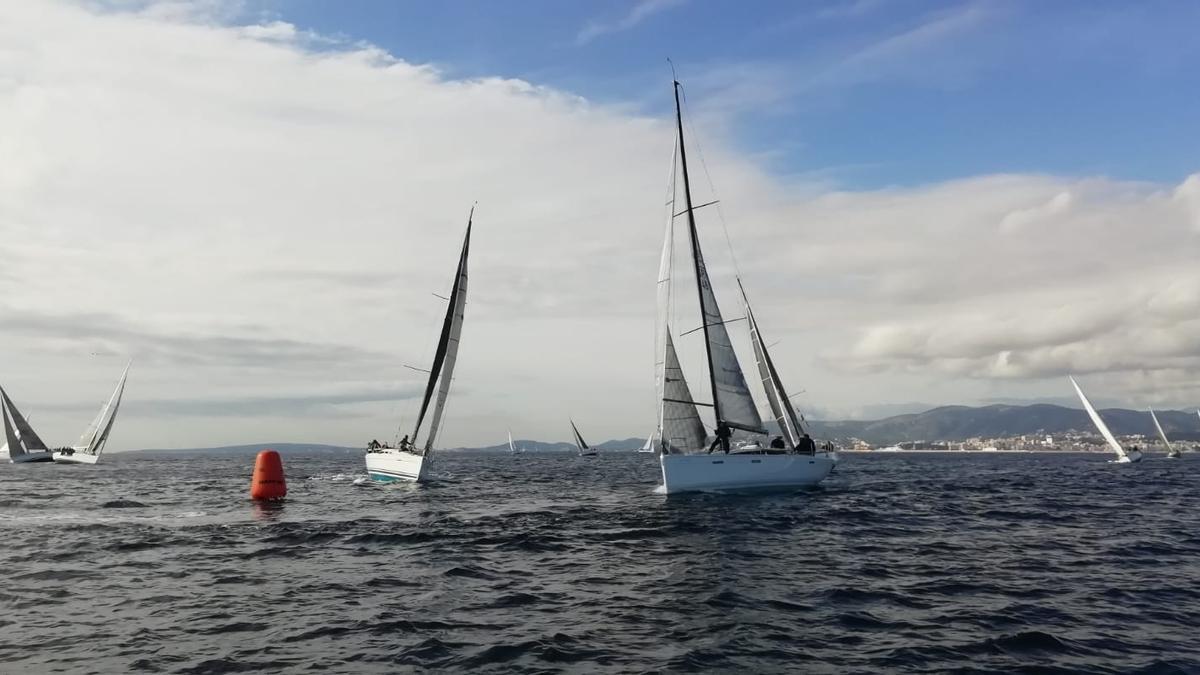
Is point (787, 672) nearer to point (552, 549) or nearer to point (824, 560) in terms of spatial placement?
point (824, 560)

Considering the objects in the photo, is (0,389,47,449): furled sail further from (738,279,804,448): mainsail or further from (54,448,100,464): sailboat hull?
(738,279,804,448): mainsail

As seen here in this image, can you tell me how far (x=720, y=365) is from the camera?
36969mm

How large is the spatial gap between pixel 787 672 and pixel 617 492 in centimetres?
3358

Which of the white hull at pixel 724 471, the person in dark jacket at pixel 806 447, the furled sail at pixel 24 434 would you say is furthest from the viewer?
the furled sail at pixel 24 434

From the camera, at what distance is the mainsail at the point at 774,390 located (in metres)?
40.4

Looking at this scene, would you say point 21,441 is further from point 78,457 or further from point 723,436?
point 723,436

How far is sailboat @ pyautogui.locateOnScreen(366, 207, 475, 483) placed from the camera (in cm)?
4472

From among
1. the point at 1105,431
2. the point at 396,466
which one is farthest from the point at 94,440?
the point at 1105,431

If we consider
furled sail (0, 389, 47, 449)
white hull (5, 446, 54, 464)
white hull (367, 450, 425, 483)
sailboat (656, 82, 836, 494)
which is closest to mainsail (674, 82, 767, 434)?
sailboat (656, 82, 836, 494)

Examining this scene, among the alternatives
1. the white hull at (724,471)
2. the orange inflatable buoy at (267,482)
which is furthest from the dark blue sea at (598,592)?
the orange inflatable buoy at (267,482)

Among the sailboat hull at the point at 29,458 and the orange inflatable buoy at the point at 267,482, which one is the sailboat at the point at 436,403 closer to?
the orange inflatable buoy at the point at 267,482

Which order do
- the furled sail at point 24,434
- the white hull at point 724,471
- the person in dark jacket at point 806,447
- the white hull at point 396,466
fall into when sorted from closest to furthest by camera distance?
the white hull at point 724,471, the person in dark jacket at point 806,447, the white hull at point 396,466, the furled sail at point 24,434

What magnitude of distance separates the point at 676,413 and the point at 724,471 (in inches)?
137

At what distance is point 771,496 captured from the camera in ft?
120
